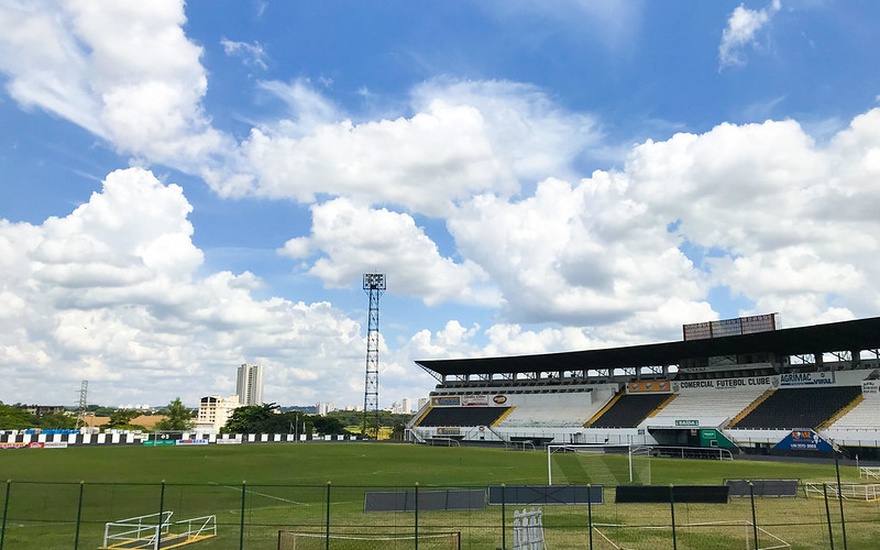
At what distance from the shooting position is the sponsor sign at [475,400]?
356 ft

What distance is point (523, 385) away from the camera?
357ft

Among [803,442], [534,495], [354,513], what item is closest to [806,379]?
[803,442]

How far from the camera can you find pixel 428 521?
2339cm

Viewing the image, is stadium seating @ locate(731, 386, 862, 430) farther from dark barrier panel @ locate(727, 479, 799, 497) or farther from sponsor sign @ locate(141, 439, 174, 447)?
sponsor sign @ locate(141, 439, 174, 447)

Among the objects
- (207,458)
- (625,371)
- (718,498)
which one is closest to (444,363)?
(625,371)

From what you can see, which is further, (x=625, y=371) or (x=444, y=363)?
(x=444, y=363)

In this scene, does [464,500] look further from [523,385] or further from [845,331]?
[523,385]

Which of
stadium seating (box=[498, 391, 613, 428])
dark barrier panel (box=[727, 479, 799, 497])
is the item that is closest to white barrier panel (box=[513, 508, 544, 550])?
dark barrier panel (box=[727, 479, 799, 497])

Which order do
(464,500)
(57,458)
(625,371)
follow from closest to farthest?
(464,500) → (57,458) → (625,371)

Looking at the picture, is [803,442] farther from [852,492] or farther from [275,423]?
[275,423]

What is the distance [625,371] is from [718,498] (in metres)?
74.6

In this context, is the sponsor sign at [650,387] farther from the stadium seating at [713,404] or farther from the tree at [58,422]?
the tree at [58,422]

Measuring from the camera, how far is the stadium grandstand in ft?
214

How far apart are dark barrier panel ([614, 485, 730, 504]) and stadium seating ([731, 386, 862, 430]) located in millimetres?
47244
